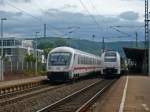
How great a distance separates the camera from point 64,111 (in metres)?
18.7

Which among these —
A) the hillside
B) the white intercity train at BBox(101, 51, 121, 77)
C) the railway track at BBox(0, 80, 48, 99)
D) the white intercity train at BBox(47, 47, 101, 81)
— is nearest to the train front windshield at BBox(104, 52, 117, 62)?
the white intercity train at BBox(101, 51, 121, 77)

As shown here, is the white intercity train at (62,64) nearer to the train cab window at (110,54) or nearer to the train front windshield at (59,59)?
the train front windshield at (59,59)

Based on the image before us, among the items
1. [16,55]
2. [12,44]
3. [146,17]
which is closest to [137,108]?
[146,17]

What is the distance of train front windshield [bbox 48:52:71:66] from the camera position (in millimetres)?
42944

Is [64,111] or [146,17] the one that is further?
[146,17]

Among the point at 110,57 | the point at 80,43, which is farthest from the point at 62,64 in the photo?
the point at 80,43

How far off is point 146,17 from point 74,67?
93.0 feet

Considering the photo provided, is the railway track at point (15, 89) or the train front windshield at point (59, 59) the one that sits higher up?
the train front windshield at point (59, 59)

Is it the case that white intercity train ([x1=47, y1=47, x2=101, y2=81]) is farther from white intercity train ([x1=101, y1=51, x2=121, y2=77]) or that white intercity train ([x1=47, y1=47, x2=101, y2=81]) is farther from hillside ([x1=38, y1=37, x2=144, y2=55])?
hillside ([x1=38, y1=37, x2=144, y2=55])

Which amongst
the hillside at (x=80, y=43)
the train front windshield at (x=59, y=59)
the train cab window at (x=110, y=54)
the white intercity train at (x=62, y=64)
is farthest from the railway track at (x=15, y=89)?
the hillside at (x=80, y=43)

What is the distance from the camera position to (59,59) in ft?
142

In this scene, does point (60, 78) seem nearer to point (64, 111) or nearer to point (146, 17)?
point (64, 111)

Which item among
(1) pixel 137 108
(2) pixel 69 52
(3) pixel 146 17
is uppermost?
(3) pixel 146 17

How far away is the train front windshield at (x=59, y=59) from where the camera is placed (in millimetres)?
42944
